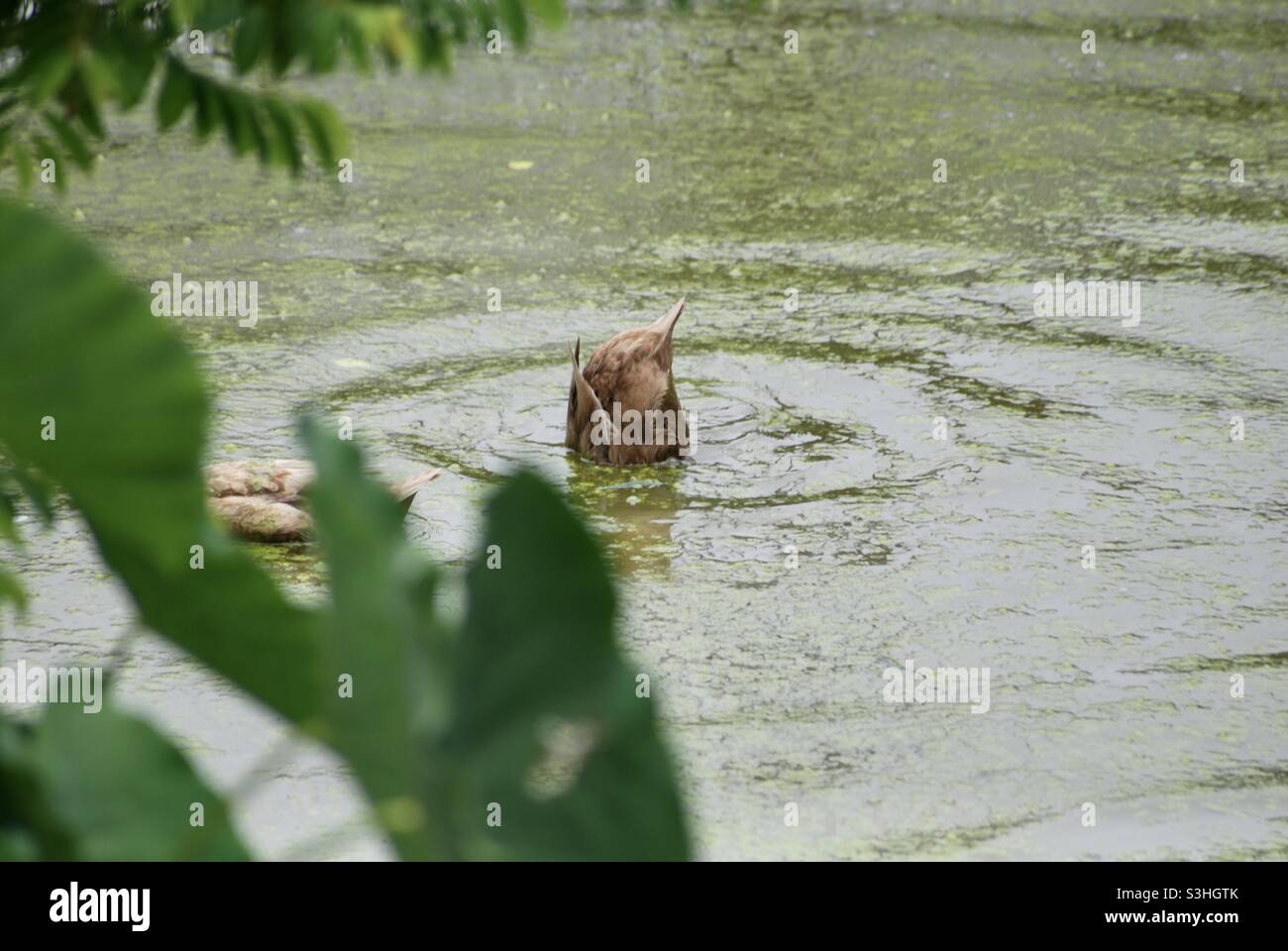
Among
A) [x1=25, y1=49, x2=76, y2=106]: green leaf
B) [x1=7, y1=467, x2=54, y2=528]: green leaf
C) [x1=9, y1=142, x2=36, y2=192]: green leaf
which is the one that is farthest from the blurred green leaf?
[x1=9, y1=142, x2=36, y2=192]: green leaf

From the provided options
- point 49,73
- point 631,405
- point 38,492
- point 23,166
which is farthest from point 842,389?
point 38,492

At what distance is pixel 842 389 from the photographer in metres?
5.37

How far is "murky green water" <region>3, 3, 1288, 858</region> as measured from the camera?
3326 mm

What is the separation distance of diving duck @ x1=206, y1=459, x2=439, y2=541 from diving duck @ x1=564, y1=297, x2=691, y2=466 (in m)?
0.56

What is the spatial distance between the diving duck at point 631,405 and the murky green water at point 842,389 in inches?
4.1

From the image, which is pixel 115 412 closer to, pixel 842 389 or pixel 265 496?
pixel 265 496

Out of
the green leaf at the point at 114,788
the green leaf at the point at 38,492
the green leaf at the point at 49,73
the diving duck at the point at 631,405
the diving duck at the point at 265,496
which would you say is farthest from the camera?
the diving duck at the point at 631,405

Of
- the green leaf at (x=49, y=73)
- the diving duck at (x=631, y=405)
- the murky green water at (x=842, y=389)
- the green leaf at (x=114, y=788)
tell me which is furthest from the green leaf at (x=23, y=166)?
the diving duck at (x=631, y=405)

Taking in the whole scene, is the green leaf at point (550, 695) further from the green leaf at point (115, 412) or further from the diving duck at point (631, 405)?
the diving duck at point (631, 405)

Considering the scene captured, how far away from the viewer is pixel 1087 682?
3.65m

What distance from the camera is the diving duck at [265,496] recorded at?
14.2ft

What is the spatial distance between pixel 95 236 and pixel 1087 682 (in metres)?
4.41

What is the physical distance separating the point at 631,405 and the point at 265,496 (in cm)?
108

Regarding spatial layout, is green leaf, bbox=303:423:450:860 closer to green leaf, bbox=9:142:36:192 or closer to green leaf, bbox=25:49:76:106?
green leaf, bbox=25:49:76:106
